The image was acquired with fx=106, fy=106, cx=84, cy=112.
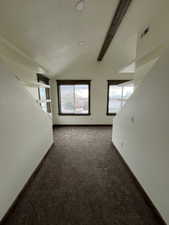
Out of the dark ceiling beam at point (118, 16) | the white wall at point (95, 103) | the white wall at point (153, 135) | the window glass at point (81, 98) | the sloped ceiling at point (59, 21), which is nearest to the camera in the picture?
the white wall at point (153, 135)

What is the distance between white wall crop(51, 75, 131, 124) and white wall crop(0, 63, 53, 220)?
3.09m

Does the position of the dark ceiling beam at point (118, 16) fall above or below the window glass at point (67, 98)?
above

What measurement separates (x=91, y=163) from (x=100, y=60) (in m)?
4.02

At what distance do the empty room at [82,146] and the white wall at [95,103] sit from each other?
1.87 meters

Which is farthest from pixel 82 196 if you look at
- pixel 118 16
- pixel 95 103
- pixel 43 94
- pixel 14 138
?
pixel 95 103

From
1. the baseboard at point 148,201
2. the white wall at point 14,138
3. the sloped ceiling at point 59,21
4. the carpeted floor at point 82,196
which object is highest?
the sloped ceiling at point 59,21

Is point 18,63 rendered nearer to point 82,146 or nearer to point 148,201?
point 82,146

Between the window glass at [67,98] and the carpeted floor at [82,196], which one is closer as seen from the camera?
the carpeted floor at [82,196]

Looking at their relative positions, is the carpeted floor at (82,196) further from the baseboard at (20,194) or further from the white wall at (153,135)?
the white wall at (153,135)

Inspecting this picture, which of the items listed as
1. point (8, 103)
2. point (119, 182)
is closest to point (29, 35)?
point (8, 103)

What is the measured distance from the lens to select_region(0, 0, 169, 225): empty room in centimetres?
126

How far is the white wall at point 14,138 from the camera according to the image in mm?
1239

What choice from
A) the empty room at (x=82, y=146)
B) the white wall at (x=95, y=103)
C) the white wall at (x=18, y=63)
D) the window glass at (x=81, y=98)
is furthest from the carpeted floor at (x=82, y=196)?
the window glass at (x=81, y=98)

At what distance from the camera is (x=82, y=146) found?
3.10 metres
